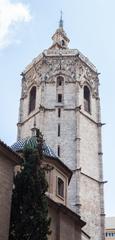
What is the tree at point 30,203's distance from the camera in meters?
15.9

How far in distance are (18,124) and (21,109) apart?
→ 1833 mm

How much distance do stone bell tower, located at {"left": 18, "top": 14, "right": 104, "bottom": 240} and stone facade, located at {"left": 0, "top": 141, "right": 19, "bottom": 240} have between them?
18.0 meters

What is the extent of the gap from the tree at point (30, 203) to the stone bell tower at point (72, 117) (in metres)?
17.9

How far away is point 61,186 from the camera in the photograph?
23594 mm

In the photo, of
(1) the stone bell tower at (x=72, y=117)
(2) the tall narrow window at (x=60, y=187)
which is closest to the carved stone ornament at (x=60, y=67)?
(1) the stone bell tower at (x=72, y=117)

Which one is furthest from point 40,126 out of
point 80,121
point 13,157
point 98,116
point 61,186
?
point 13,157

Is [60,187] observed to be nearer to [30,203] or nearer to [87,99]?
[30,203]

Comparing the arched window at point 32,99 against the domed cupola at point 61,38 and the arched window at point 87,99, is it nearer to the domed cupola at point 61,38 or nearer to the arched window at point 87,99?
the arched window at point 87,99

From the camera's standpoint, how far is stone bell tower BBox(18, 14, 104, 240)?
119 ft

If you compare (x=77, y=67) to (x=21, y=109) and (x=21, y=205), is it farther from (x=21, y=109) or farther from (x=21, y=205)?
(x=21, y=205)

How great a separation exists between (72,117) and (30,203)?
78.4 ft

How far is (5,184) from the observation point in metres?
16.7

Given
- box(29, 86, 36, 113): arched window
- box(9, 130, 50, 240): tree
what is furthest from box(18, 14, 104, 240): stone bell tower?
box(9, 130, 50, 240): tree

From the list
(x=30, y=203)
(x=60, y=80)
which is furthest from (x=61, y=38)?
(x=30, y=203)
